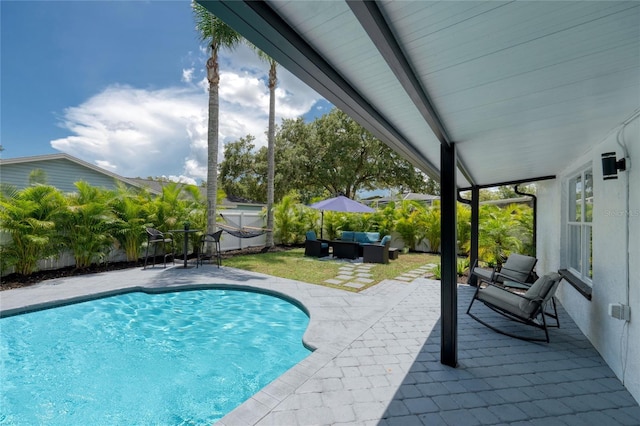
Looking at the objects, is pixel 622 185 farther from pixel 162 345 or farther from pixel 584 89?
pixel 162 345

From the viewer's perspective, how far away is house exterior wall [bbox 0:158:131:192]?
10320 millimetres

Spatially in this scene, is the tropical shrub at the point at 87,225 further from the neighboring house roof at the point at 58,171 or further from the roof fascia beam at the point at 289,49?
the roof fascia beam at the point at 289,49

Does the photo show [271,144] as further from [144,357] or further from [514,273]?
[514,273]

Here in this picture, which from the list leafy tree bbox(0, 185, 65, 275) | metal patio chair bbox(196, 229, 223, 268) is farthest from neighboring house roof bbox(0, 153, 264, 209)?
leafy tree bbox(0, 185, 65, 275)

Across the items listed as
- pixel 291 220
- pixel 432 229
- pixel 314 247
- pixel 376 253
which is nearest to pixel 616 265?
pixel 376 253

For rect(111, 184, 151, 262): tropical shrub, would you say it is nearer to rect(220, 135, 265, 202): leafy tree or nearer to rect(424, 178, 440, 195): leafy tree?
rect(220, 135, 265, 202): leafy tree

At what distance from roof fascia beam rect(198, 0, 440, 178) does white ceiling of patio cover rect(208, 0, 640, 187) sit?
41 mm

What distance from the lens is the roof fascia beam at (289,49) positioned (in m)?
1.08

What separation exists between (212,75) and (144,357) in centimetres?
870

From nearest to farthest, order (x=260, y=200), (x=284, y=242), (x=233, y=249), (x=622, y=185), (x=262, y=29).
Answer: (x=262, y=29), (x=622, y=185), (x=233, y=249), (x=284, y=242), (x=260, y=200)

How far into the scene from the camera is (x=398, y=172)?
66.4ft

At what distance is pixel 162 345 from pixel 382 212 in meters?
10.9

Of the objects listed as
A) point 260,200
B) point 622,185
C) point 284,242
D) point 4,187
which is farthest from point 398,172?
point 4,187

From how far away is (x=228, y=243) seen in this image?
11.7m
